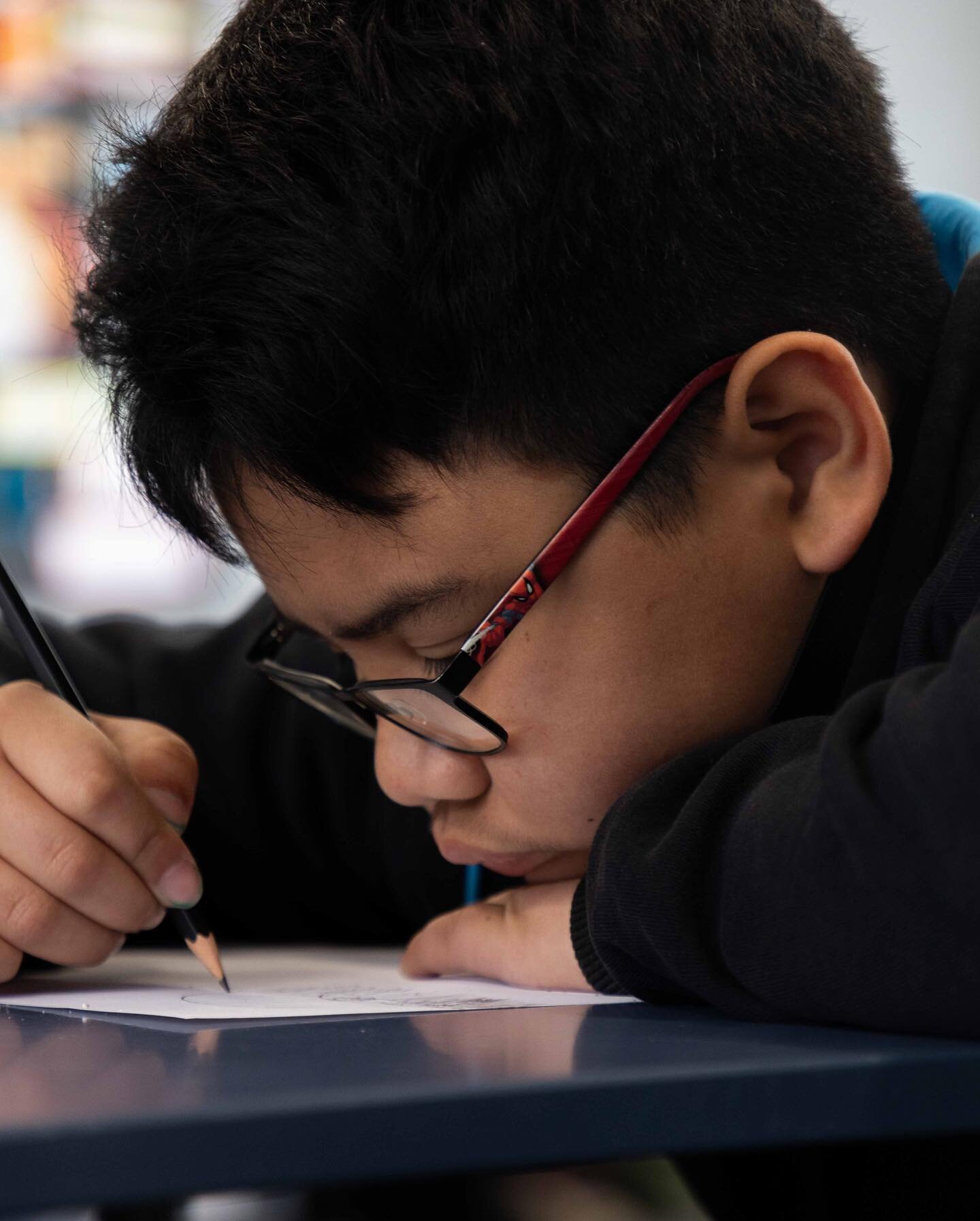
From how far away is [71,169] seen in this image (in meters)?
2.32

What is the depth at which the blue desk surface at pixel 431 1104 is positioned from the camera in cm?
28

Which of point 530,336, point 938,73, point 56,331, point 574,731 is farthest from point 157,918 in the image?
point 938,73

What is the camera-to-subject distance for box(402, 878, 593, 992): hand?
64 cm

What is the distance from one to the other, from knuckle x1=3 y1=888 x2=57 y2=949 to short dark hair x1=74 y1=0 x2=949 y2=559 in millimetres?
249

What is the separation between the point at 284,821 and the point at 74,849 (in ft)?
1.38

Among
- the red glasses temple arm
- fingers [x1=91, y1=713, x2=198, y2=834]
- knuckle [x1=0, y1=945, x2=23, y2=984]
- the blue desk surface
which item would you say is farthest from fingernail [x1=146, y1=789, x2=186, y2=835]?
the blue desk surface

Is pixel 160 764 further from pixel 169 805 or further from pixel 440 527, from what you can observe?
pixel 440 527

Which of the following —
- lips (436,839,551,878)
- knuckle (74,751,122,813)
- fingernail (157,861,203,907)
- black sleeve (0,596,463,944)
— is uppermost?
knuckle (74,751,122,813)

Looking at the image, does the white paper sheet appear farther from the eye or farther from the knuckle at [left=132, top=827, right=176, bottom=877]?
the eye

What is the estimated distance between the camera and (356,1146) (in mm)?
285

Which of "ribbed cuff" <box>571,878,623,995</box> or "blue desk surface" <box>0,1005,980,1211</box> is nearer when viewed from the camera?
"blue desk surface" <box>0,1005,980,1211</box>

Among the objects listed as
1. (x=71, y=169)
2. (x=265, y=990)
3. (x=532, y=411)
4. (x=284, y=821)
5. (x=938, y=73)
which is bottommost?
(x=284, y=821)

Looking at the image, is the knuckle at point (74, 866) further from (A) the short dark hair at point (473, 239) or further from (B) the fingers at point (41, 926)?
(A) the short dark hair at point (473, 239)

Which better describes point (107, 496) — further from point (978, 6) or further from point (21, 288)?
point (978, 6)
